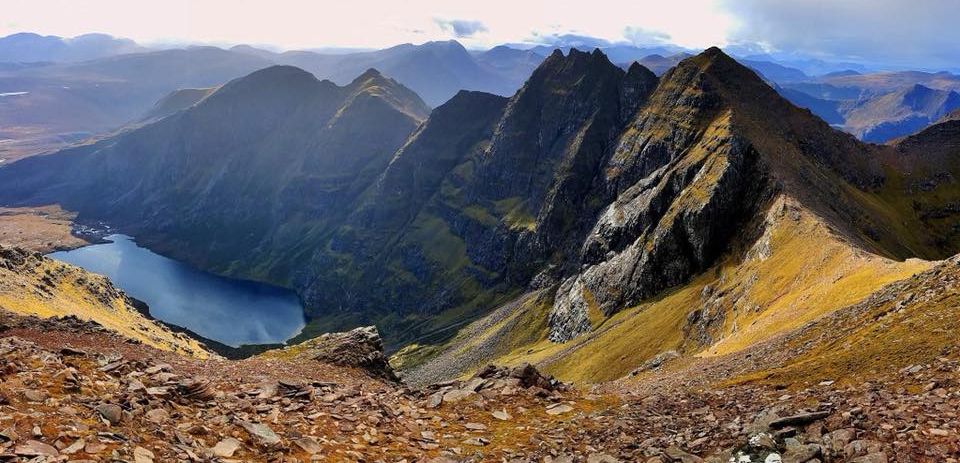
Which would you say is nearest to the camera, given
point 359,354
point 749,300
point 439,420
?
point 439,420

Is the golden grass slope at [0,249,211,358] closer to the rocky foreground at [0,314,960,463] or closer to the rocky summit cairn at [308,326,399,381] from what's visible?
the rocky summit cairn at [308,326,399,381]

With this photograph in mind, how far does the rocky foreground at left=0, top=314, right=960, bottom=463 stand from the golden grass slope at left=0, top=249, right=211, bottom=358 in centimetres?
5884

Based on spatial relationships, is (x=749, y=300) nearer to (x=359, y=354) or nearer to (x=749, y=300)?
(x=749, y=300)

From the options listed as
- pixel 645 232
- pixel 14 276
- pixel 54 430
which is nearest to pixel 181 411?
pixel 54 430

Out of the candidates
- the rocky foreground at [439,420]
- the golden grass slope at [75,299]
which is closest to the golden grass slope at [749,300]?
the rocky foreground at [439,420]

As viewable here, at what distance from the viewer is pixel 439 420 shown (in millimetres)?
26234

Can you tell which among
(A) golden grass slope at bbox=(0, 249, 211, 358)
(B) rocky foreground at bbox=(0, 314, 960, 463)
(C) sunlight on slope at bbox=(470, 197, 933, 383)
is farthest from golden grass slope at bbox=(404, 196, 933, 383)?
(A) golden grass slope at bbox=(0, 249, 211, 358)

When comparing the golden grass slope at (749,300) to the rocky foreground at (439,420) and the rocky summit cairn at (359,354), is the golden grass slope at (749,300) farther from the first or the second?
the rocky summit cairn at (359,354)

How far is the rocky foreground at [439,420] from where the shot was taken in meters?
17.4

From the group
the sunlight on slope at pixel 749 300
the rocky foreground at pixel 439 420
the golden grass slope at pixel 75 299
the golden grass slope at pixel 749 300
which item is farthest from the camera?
the golden grass slope at pixel 75 299

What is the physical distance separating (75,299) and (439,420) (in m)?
110

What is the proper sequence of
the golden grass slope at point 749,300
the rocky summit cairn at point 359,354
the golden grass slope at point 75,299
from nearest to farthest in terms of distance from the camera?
the rocky summit cairn at point 359,354, the golden grass slope at point 749,300, the golden grass slope at point 75,299

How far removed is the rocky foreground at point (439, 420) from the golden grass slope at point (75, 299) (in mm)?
58843

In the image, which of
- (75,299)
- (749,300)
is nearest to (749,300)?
(749,300)
